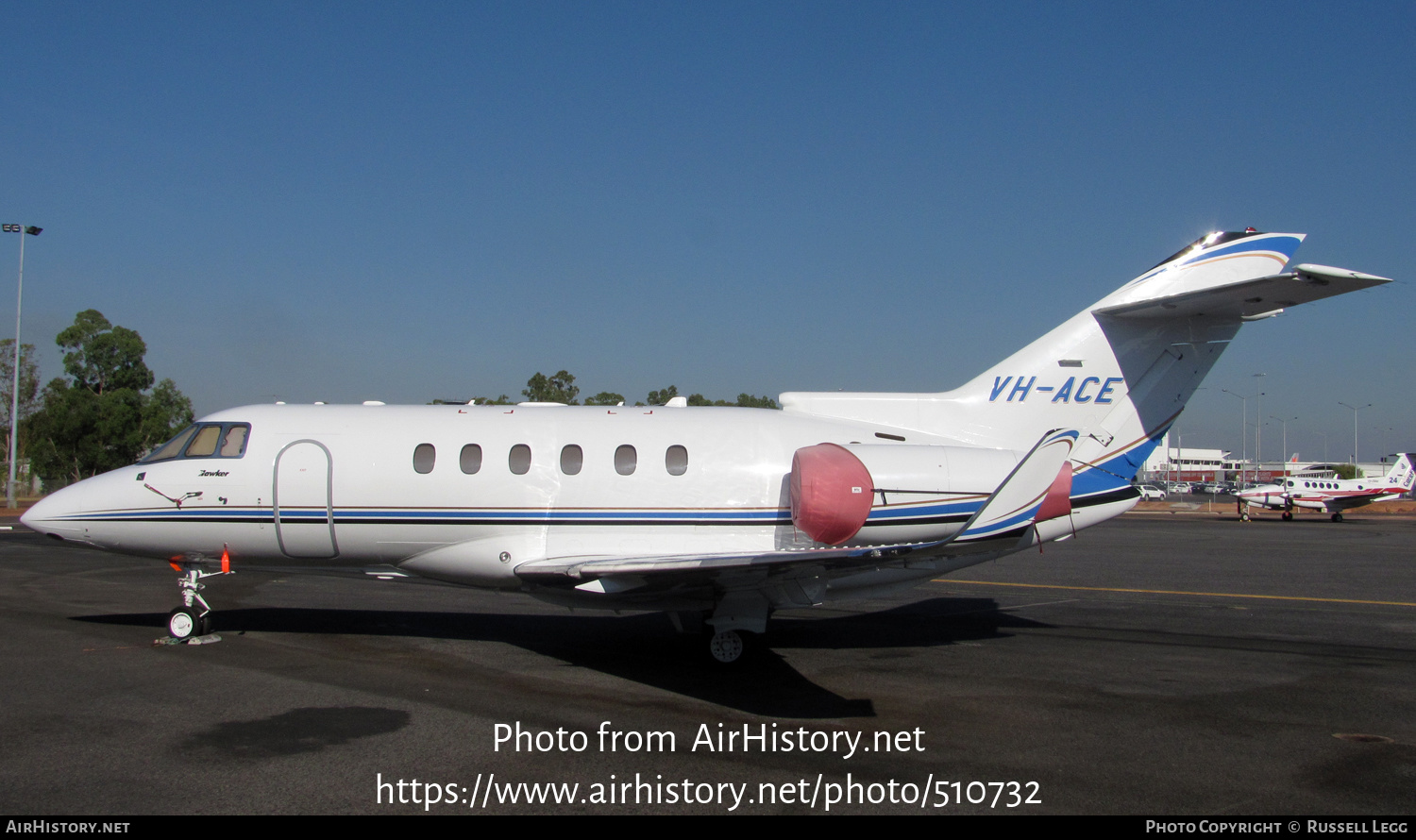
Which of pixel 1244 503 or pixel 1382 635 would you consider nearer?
pixel 1382 635

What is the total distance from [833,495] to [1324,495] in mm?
43890

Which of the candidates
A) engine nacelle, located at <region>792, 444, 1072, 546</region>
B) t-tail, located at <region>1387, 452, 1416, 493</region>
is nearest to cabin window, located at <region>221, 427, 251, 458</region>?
engine nacelle, located at <region>792, 444, 1072, 546</region>

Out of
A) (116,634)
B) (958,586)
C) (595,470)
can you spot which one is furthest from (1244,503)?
(116,634)

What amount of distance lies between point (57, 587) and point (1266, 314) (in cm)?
1971

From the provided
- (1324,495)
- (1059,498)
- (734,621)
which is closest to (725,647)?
(734,621)

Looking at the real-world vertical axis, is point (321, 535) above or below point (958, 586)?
above

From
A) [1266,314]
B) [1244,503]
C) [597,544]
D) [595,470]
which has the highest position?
[1266,314]

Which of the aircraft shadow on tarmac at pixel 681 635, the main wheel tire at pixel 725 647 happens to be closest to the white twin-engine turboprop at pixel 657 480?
the main wheel tire at pixel 725 647

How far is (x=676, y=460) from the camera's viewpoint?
10406mm

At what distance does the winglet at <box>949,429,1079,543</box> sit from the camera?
8547 mm

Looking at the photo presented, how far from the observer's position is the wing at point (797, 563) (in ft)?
26.6

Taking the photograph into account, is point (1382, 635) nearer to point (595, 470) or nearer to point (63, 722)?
point (595, 470)
